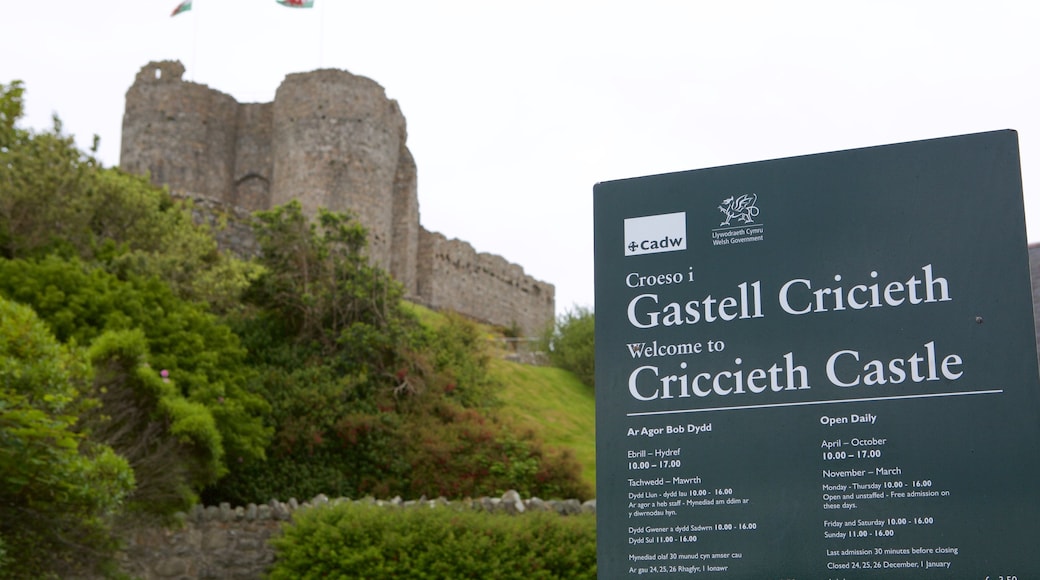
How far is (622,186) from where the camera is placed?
4.32m

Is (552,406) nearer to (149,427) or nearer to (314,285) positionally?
(314,285)

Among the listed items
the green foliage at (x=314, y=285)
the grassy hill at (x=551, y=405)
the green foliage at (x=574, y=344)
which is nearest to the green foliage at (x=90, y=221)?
the green foliage at (x=314, y=285)

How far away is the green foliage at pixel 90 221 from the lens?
16.8 m

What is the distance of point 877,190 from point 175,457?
1070 cm

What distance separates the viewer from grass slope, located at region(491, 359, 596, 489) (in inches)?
752

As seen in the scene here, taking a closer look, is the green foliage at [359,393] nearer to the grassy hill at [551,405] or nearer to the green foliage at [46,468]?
the grassy hill at [551,405]

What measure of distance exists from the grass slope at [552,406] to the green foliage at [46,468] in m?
7.26

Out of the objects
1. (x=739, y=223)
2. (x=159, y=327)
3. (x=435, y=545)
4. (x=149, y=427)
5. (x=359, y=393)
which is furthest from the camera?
(x=359, y=393)

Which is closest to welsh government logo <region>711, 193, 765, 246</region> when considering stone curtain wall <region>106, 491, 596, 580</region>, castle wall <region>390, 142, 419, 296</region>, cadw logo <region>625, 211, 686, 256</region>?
cadw logo <region>625, 211, 686, 256</region>

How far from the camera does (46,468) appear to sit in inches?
376

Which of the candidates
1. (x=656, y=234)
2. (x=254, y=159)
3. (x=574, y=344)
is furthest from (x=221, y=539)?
(x=254, y=159)

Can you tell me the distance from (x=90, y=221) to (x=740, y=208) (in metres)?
16.4

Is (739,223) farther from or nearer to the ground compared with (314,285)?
nearer to the ground

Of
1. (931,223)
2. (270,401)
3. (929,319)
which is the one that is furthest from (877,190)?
(270,401)
